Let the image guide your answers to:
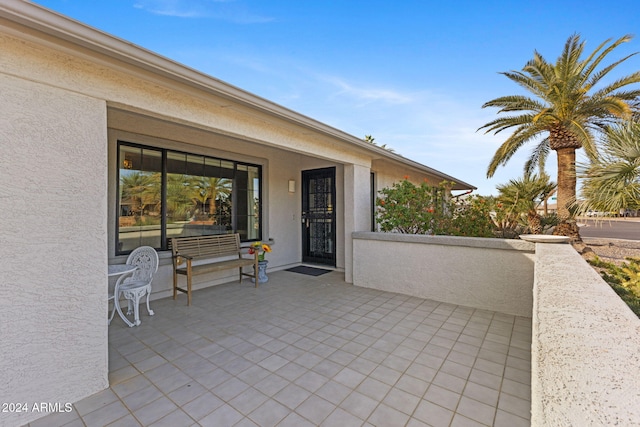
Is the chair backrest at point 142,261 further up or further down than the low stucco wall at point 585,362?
further down

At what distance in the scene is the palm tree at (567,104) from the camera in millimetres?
7324

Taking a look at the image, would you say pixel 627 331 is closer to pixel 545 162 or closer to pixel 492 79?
pixel 492 79

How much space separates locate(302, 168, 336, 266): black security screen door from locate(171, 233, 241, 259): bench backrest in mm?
2274

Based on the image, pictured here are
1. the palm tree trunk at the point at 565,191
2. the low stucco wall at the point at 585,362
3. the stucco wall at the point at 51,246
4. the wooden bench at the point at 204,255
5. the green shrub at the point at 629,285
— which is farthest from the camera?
the palm tree trunk at the point at 565,191

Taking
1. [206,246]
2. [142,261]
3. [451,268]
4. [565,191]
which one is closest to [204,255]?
[206,246]

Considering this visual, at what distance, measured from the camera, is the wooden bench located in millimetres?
4730

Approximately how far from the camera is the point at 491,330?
366 cm

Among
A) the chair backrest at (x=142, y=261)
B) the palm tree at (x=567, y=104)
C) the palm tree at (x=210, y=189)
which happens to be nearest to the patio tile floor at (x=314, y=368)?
the chair backrest at (x=142, y=261)

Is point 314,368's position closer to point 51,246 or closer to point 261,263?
point 51,246

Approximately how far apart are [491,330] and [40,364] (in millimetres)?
4556

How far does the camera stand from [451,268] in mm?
4688

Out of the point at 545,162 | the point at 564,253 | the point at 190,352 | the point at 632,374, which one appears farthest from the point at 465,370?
the point at 545,162

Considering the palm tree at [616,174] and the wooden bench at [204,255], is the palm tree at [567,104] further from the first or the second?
the wooden bench at [204,255]

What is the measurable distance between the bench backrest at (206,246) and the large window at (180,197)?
1.55 feet
